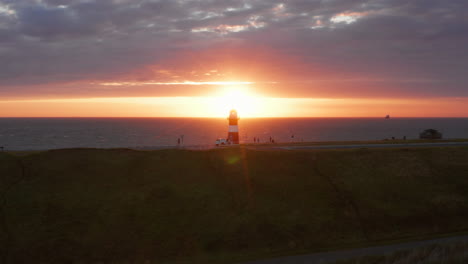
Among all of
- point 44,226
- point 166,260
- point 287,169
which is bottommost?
point 166,260

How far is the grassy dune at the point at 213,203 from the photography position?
62.5 ft

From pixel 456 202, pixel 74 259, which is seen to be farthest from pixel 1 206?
pixel 456 202

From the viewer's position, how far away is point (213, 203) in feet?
74.5

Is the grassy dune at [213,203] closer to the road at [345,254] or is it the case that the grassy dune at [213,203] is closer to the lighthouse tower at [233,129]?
the road at [345,254]

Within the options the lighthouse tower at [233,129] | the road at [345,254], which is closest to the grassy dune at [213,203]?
the road at [345,254]

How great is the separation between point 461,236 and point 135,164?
22.4m

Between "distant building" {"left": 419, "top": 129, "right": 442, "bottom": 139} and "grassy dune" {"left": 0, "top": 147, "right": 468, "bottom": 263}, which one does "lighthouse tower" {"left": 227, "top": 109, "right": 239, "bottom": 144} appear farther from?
"distant building" {"left": 419, "top": 129, "right": 442, "bottom": 139}

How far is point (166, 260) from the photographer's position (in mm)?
18297

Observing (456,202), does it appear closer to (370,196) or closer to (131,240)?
(370,196)

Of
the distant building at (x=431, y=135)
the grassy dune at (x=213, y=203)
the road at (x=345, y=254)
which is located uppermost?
the distant building at (x=431, y=135)

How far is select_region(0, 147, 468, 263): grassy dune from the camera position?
19.0 meters

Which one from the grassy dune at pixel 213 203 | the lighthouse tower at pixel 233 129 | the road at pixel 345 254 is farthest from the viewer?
the lighthouse tower at pixel 233 129

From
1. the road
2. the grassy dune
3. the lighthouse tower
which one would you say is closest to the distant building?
the grassy dune

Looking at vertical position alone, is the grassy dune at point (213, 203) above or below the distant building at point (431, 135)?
below
